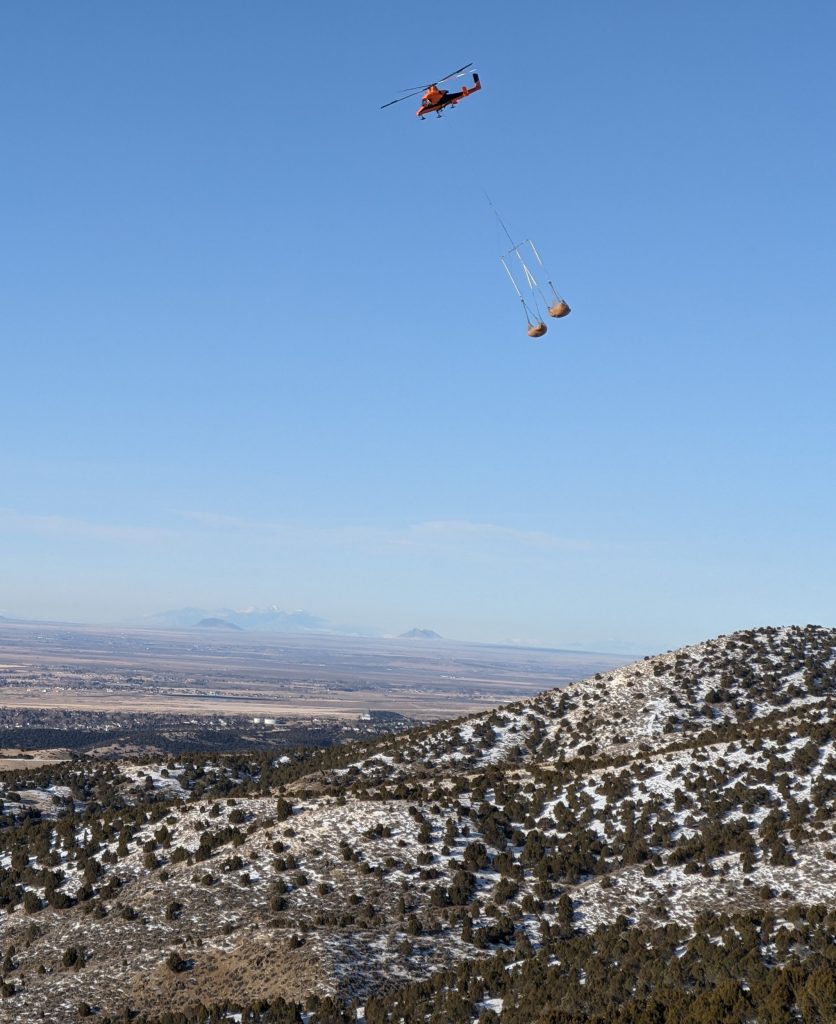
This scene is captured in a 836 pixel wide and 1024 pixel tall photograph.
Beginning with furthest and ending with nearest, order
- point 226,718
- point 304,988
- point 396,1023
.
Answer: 1. point 226,718
2. point 304,988
3. point 396,1023

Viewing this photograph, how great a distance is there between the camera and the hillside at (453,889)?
29219 mm

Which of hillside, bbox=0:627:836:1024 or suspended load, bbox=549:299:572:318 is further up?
suspended load, bbox=549:299:572:318

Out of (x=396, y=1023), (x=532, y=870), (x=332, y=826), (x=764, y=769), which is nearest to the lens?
(x=396, y=1023)

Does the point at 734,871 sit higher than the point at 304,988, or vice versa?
the point at 734,871

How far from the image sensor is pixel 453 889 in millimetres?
36875

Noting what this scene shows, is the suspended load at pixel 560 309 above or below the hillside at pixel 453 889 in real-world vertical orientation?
above

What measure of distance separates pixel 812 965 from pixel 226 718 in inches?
6819

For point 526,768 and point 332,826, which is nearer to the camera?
point 332,826

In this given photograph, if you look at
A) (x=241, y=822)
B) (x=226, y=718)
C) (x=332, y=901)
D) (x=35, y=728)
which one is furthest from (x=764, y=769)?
(x=226, y=718)

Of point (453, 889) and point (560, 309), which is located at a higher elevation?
point (560, 309)

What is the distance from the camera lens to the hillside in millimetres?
29219

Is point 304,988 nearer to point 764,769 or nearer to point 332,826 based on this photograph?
point 332,826

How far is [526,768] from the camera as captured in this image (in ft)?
172

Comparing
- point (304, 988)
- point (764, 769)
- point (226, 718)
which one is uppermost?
point (764, 769)
